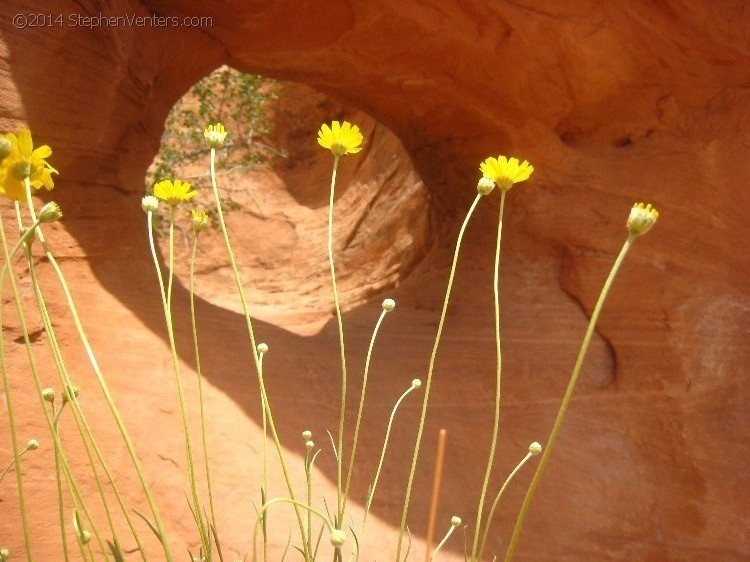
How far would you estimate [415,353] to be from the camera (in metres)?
3.07

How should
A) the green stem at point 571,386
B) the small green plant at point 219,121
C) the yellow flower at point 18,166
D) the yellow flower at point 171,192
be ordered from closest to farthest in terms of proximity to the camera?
1. the green stem at point 571,386
2. the yellow flower at point 18,166
3. the yellow flower at point 171,192
4. the small green plant at point 219,121

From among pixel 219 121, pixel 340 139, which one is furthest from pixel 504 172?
pixel 219 121

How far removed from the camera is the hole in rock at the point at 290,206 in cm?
493

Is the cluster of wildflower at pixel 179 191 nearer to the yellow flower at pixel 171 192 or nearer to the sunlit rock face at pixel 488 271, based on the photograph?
the yellow flower at pixel 171 192

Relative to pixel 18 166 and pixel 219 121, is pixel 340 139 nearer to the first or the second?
pixel 18 166

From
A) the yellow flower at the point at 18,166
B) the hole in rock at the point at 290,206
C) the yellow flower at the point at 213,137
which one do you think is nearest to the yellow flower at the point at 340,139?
the yellow flower at the point at 213,137

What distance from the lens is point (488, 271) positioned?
3.37 m

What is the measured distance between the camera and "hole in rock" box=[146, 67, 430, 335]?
4.93 meters

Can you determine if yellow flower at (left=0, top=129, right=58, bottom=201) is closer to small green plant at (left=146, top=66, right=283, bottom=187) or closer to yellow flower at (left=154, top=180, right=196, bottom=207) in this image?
yellow flower at (left=154, top=180, right=196, bottom=207)

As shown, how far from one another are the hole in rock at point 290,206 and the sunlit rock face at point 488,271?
83 centimetres

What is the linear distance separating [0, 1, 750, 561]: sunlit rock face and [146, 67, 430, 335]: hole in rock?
0.83 metres

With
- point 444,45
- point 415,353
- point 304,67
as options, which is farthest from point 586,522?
point 304,67

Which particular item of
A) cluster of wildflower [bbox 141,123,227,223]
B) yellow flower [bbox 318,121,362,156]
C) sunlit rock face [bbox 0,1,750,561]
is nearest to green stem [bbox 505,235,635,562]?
yellow flower [bbox 318,121,362,156]

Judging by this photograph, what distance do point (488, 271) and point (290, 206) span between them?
461cm
